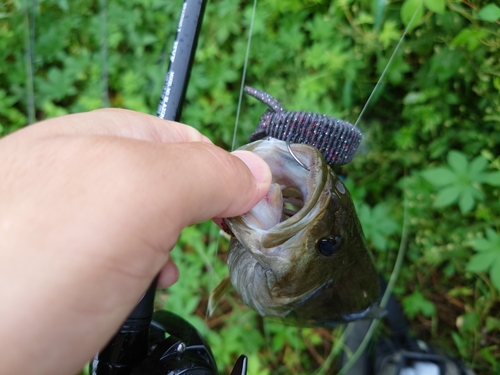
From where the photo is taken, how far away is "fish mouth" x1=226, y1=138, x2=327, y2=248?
101 cm

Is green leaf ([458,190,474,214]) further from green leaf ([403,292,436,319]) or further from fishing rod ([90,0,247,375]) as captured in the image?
fishing rod ([90,0,247,375])

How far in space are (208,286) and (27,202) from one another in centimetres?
196

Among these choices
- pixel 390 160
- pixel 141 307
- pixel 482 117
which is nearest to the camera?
pixel 141 307

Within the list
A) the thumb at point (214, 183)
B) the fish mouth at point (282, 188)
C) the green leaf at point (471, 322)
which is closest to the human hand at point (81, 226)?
the thumb at point (214, 183)

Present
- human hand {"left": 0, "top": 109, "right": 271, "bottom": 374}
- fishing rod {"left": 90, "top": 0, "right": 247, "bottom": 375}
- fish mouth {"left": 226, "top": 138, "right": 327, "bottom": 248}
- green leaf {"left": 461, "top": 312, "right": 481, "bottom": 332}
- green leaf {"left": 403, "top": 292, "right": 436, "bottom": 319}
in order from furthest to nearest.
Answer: green leaf {"left": 403, "top": 292, "right": 436, "bottom": 319}, green leaf {"left": 461, "top": 312, "right": 481, "bottom": 332}, fishing rod {"left": 90, "top": 0, "right": 247, "bottom": 375}, fish mouth {"left": 226, "top": 138, "right": 327, "bottom": 248}, human hand {"left": 0, "top": 109, "right": 271, "bottom": 374}

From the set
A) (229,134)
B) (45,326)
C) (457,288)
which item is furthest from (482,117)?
(45,326)

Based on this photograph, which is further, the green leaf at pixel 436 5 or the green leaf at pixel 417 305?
the green leaf at pixel 417 305

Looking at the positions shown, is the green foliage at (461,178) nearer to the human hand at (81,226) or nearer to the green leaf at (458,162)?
the green leaf at (458,162)

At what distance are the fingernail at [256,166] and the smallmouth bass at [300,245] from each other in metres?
0.05

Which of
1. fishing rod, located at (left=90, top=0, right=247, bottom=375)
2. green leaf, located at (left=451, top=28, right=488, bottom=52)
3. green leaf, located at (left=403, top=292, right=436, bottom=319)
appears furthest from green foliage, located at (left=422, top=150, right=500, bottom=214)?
fishing rod, located at (left=90, top=0, right=247, bottom=375)

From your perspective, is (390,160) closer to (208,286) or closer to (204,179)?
(208,286)

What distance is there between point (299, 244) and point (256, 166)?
24cm

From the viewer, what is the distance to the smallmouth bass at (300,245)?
3.37ft

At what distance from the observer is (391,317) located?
2445mm
